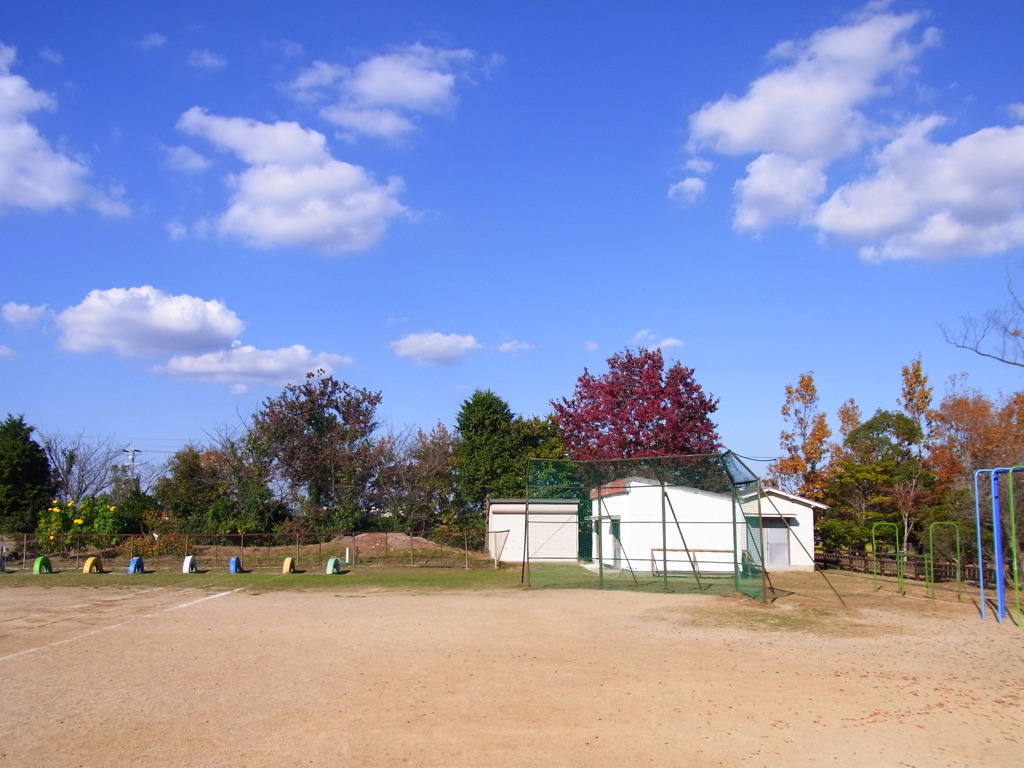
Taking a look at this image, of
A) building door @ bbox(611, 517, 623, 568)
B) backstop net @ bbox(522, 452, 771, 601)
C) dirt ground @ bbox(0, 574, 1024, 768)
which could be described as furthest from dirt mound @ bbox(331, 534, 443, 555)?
dirt ground @ bbox(0, 574, 1024, 768)

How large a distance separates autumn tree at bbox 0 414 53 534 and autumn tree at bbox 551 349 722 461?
2593 centimetres

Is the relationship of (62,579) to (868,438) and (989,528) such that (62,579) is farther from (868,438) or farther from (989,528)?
(868,438)

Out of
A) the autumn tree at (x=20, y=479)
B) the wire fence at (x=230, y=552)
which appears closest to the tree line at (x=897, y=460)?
the wire fence at (x=230, y=552)

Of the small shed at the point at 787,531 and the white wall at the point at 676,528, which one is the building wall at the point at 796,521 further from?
the white wall at the point at 676,528

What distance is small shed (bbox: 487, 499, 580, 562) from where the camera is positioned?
98.7 ft

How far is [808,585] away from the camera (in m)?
23.0

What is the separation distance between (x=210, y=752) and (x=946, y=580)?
88.2 ft

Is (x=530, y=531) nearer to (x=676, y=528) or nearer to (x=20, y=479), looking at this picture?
(x=676, y=528)

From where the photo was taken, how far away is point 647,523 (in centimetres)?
2266

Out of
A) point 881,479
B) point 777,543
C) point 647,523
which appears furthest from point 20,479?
point 881,479

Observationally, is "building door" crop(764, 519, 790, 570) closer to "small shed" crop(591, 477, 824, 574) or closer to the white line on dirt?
"small shed" crop(591, 477, 824, 574)

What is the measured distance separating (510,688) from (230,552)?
27.5m

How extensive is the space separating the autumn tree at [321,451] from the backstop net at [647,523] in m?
13.7

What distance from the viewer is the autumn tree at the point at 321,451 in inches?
1535
